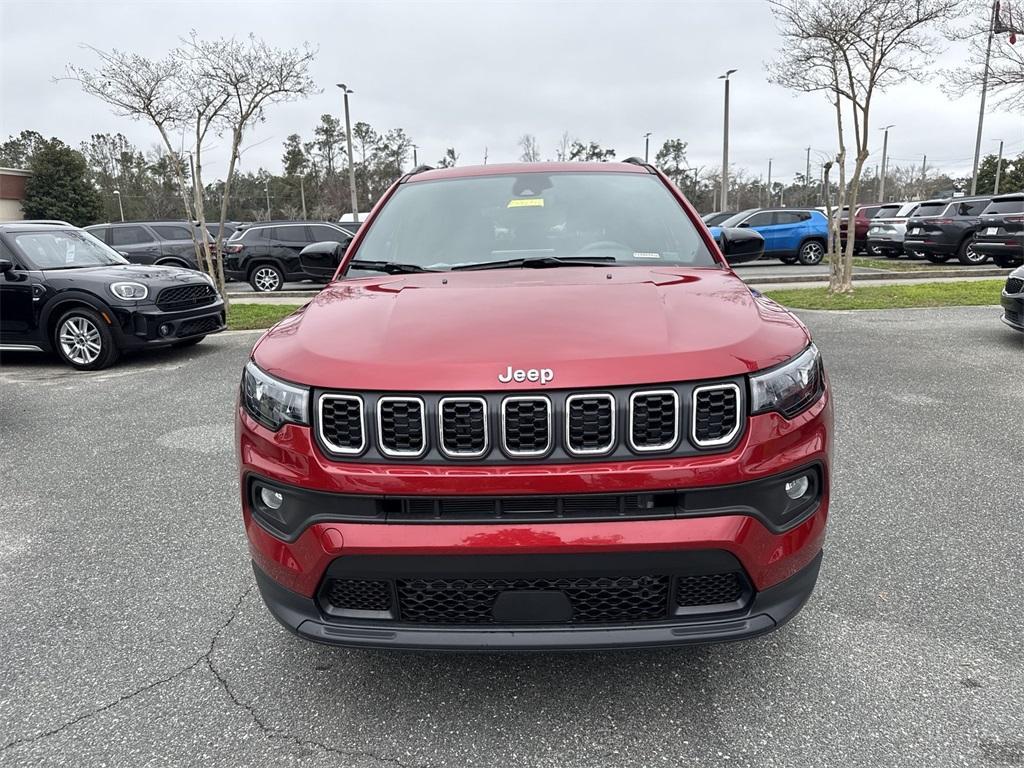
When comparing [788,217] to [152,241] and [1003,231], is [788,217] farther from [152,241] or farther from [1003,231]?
[152,241]

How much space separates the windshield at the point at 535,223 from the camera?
3.09 metres

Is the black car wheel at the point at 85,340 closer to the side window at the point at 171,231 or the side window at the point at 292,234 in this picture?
the side window at the point at 292,234

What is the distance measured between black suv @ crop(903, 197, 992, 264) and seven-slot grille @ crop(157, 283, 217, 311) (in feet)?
56.2

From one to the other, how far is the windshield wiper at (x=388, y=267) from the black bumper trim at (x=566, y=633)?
147 centimetres

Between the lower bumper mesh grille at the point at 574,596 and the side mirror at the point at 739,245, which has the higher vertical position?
the side mirror at the point at 739,245

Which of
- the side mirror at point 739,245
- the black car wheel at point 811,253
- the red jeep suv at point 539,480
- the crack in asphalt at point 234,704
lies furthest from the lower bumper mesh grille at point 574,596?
the black car wheel at point 811,253

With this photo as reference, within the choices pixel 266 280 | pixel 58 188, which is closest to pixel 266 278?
pixel 266 280

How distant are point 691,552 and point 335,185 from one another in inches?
2194

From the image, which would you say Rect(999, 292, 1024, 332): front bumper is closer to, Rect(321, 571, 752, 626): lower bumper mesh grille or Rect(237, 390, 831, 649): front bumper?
Rect(237, 390, 831, 649): front bumper

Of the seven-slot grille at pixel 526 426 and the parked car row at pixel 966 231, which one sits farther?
the parked car row at pixel 966 231

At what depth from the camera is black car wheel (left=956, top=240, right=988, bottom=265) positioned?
1731 cm

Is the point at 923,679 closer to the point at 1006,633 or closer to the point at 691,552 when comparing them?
the point at 1006,633

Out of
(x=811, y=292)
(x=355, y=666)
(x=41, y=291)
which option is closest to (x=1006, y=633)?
(x=355, y=666)

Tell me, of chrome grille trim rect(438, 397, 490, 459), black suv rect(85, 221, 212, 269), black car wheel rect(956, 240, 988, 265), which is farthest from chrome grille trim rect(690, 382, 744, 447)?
black car wheel rect(956, 240, 988, 265)
